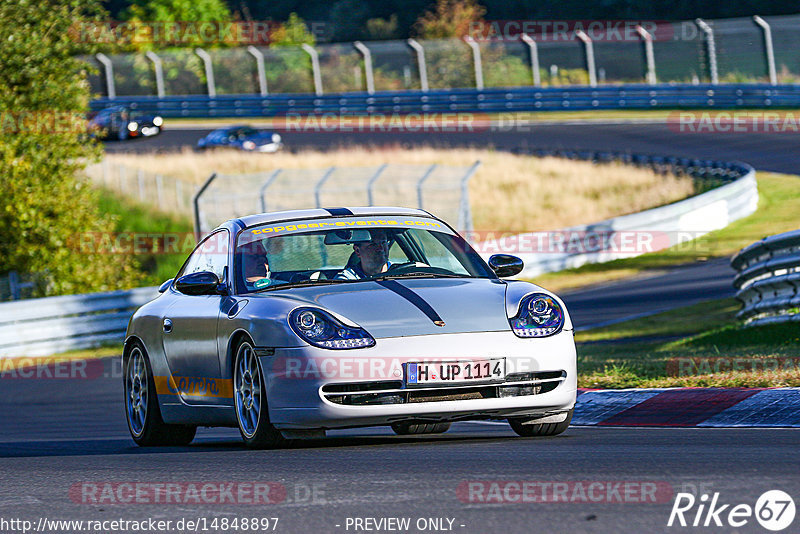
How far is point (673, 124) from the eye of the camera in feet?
135

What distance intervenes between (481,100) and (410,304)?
3922cm

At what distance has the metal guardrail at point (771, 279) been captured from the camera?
42.4 feet

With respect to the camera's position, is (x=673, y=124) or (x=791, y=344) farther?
(x=673, y=124)

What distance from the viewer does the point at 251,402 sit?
7.56 m

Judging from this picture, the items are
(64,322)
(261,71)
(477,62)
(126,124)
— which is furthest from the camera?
(261,71)

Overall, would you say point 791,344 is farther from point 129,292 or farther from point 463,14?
point 463,14

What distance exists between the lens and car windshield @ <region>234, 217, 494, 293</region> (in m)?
8.12

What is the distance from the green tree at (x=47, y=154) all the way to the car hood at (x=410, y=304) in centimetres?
1643

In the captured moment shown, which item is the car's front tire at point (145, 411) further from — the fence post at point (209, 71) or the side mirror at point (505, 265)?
the fence post at point (209, 71)

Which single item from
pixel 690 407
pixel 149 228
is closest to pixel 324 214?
pixel 690 407

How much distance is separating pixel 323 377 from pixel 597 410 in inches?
107

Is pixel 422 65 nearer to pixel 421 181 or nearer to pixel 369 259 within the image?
pixel 421 181

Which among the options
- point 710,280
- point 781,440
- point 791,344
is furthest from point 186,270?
point 710,280

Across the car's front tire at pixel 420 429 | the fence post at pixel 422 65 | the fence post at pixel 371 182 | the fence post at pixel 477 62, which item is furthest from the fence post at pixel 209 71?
the car's front tire at pixel 420 429
